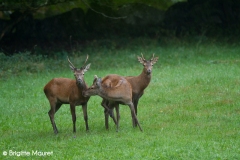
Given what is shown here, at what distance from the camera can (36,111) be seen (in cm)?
1209

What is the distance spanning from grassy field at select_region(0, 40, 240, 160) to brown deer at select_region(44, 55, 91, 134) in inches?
16.3

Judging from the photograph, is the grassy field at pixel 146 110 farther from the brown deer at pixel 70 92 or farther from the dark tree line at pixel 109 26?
the dark tree line at pixel 109 26

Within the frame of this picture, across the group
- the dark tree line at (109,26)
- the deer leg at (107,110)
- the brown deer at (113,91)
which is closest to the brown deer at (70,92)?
the brown deer at (113,91)

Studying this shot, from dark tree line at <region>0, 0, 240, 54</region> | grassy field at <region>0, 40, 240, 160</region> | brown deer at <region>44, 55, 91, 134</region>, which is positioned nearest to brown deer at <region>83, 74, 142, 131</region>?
brown deer at <region>44, 55, 91, 134</region>

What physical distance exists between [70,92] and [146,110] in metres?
2.24

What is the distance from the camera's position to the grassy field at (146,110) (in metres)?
8.50

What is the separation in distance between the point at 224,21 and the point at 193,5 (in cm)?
143

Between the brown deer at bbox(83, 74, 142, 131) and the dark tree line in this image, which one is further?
the dark tree line

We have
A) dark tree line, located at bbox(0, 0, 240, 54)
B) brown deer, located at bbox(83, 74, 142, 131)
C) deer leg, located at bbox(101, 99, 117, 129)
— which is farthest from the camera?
dark tree line, located at bbox(0, 0, 240, 54)

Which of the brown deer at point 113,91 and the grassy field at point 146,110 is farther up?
the brown deer at point 113,91

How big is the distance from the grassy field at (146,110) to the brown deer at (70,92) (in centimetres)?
41

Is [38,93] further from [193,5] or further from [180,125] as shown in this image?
[193,5]

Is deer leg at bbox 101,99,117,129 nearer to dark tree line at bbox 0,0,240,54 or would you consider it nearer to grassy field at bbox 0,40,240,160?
grassy field at bbox 0,40,240,160

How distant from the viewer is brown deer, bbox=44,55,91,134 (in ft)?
32.3
